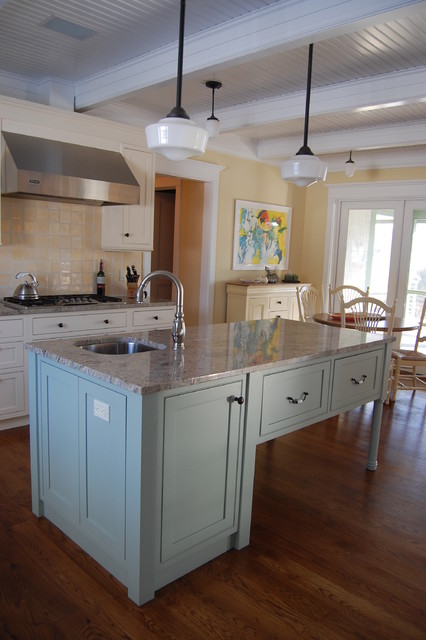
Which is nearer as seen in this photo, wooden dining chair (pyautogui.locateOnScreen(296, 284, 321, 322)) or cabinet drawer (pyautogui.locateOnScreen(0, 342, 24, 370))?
cabinet drawer (pyautogui.locateOnScreen(0, 342, 24, 370))

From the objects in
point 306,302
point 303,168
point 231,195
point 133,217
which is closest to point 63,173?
point 133,217

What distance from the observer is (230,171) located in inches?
229

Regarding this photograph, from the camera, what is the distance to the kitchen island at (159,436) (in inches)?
71.2

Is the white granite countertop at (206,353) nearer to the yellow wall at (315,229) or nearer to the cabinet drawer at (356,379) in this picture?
the cabinet drawer at (356,379)

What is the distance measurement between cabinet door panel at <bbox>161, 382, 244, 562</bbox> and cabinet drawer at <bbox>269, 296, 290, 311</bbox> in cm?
393

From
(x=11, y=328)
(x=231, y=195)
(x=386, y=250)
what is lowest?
(x=11, y=328)

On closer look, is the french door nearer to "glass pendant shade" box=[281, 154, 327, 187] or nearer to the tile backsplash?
the tile backsplash

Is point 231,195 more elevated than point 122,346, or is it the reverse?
point 231,195

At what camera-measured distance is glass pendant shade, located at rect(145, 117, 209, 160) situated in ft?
6.06

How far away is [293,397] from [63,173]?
2.41 meters

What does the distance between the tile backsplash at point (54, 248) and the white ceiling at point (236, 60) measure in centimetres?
88

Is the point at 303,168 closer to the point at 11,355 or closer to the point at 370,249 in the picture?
the point at 11,355

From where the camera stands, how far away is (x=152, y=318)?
437cm

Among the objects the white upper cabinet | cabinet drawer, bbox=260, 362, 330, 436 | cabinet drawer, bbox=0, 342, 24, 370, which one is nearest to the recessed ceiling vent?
the white upper cabinet
